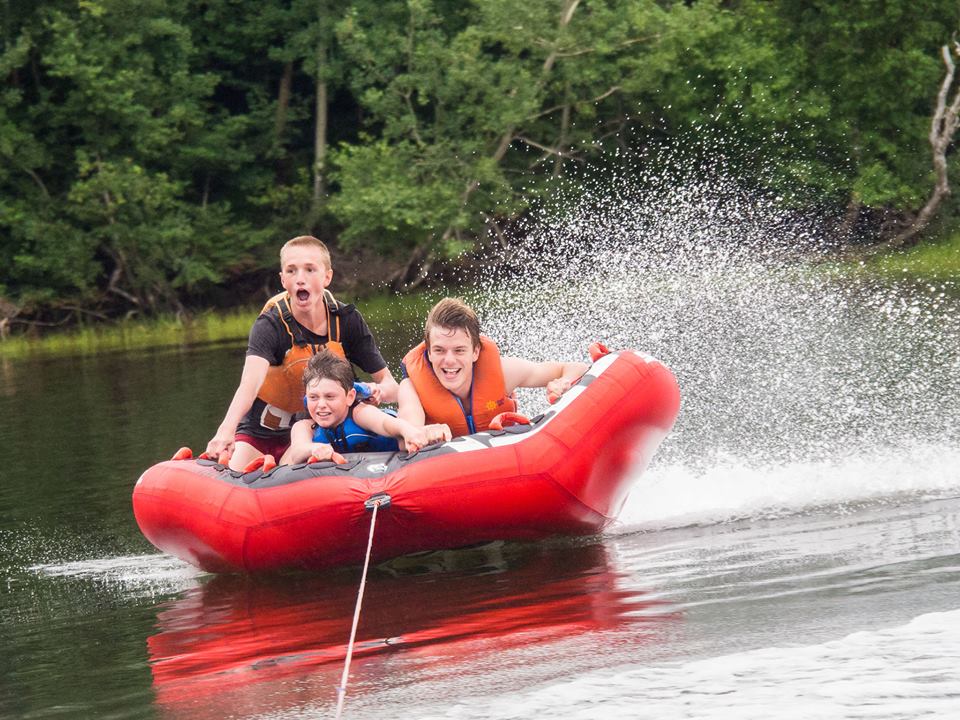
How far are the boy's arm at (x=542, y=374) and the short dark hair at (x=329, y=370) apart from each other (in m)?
0.68

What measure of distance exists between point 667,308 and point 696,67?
407 inches

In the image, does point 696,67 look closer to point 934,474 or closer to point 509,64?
point 509,64

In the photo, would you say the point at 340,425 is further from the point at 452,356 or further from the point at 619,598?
the point at 619,598

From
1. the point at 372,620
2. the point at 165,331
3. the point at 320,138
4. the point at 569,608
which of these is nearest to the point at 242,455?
the point at 372,620

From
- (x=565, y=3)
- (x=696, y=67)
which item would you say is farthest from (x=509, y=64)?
(x=696, y=67)

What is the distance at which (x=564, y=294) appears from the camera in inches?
547

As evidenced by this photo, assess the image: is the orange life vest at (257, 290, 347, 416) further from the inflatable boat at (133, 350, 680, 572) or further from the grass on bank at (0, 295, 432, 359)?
the grass on bank at (0, 295, 432, 359)

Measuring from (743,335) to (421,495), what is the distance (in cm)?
678

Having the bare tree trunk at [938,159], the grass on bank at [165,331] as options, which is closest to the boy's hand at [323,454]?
the grass on bank at [165,331]

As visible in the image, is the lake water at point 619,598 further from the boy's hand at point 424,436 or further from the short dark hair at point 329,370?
the short dark hair at point 329,370

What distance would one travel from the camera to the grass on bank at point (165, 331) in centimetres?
1919

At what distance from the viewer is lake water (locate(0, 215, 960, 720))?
11.7ft

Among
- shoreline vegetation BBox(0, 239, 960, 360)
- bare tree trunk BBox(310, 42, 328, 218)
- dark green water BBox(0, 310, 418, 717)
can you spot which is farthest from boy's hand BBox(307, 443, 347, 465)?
bare tree trunk BBox(310, 42, 328, 218)

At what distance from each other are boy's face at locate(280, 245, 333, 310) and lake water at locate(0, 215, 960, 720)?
110cm
